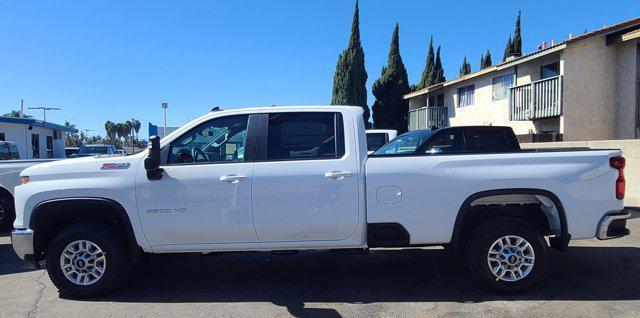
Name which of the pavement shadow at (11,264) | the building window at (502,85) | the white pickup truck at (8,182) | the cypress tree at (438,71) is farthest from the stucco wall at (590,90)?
the cypress tree at (438,71)

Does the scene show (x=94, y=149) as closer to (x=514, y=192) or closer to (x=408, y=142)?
(x=408, y=142)

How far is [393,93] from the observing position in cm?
3155

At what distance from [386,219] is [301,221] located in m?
A: 0.84

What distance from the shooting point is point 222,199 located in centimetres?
453

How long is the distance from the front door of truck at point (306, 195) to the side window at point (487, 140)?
4043 mm

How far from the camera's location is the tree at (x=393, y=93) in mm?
31578

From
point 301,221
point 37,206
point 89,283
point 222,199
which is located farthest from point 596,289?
point 37,206

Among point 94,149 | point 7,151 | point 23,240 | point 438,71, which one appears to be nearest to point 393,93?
point 438,71

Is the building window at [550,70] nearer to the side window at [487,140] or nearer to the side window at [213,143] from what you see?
the side window at [487,140]

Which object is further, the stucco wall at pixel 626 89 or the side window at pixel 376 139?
the stucco wall at pixel 626 89

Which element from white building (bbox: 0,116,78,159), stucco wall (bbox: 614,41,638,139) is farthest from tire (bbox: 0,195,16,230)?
stucco wall (bbox: 614,41,638,139)

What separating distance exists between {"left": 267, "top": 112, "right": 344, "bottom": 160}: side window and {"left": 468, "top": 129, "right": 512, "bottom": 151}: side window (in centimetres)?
399

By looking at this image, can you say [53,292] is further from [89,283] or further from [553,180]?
[553,180]

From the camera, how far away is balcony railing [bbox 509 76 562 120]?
16.1 metres
